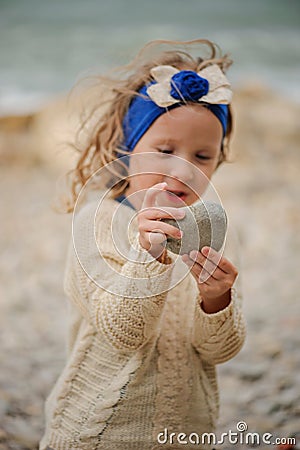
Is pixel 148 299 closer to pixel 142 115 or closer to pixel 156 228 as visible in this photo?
pixel 156 228

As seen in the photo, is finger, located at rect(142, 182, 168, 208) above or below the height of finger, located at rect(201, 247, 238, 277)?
above

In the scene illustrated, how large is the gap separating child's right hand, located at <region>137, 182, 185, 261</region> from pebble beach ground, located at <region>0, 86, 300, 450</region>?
50 centimetres

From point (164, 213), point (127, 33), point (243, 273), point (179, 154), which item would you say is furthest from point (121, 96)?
point (127, 33)

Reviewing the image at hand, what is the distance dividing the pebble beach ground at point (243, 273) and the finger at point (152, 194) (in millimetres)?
460

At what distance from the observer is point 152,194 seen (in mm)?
812

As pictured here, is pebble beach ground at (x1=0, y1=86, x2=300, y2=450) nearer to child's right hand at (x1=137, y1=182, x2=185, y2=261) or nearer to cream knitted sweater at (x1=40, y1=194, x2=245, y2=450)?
cream knitted sweater at (x1=40, y1=194, x2=245, y2=450)

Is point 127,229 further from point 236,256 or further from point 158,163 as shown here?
point 236,256

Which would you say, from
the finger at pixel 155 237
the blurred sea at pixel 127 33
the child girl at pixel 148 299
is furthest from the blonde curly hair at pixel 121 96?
the blurred sea at pixel 127 33

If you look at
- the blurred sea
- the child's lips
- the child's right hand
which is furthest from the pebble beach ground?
the blurred sea

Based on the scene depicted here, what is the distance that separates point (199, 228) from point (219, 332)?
22 centimetres

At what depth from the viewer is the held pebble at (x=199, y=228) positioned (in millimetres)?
762

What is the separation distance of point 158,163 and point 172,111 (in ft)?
0.32

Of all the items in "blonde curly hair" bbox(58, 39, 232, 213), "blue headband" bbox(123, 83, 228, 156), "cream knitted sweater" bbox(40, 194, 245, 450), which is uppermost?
"blonde curly hair" bbox(58, 39, 232, 213)

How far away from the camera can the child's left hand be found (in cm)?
78
